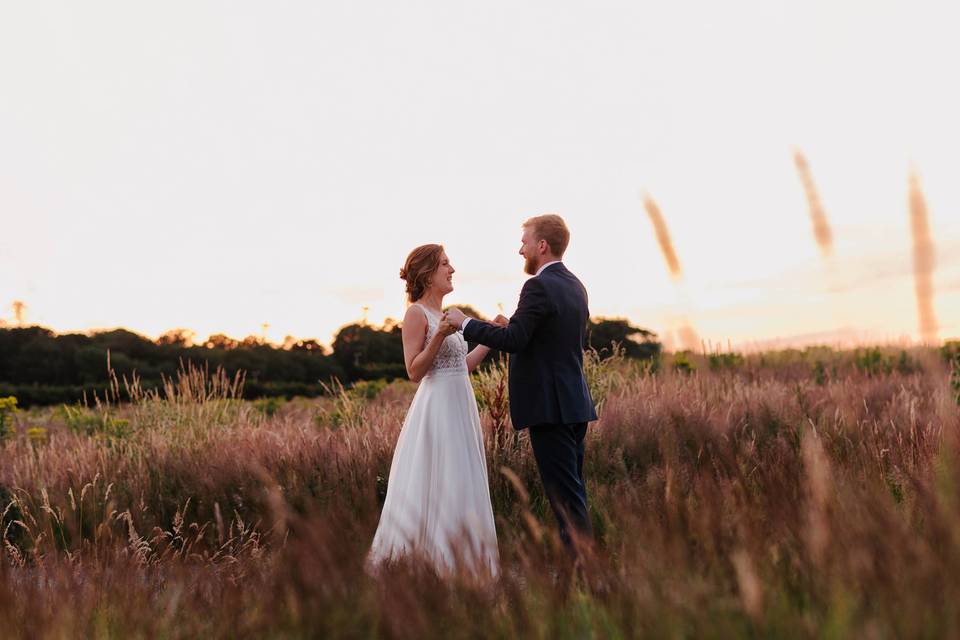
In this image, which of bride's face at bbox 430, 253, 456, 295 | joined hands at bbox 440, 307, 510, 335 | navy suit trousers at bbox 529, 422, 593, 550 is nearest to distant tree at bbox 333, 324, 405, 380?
bride's face at bbox 430, 253, 456, 295

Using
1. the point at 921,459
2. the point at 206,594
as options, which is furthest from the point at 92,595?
the point at 921,459

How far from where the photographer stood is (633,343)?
26.0 meters

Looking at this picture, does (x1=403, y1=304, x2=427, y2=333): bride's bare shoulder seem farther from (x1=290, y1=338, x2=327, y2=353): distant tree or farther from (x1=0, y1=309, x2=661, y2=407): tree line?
(x1=290, y1=338, x2=327, y2=353): distant tree

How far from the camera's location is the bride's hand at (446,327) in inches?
203

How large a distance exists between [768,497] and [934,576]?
71 cm

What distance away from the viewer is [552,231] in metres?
5.49

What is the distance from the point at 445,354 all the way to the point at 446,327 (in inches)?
17.9

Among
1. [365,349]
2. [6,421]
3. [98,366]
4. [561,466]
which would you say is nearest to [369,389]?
[6,421]

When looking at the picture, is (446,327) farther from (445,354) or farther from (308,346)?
Answer: (308,346)

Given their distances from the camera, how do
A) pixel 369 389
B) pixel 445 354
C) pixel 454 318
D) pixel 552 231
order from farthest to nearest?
pixel 369 389 < pixel 445 354 < pixel 552 231 < pixel 454 318

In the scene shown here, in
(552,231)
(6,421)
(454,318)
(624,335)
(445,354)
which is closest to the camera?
(454,318)

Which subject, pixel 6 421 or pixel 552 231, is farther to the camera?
pixel 6 421

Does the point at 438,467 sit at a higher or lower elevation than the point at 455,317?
lower

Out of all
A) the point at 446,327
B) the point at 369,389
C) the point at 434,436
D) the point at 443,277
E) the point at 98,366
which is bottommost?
the point at 434,436
